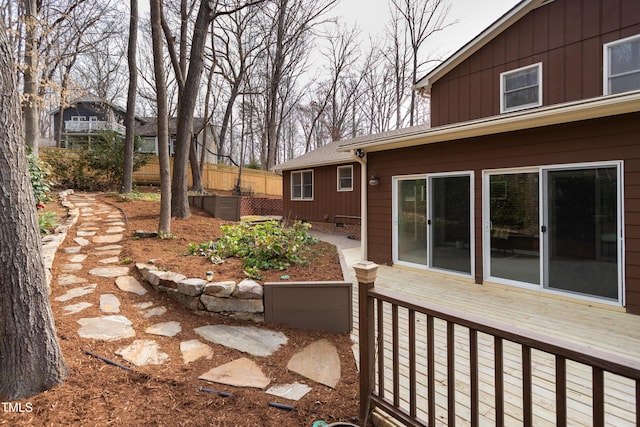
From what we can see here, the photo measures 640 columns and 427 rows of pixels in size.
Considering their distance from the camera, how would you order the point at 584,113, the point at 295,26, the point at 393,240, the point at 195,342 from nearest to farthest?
the point at 195,342 → the point at 584,113 → the point at 393,240 → the point at 295,26

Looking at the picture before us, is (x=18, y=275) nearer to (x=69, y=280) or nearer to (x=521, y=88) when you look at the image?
(x=69, y=280)

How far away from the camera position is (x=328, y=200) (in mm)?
11320

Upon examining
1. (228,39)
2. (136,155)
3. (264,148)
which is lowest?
(136,155)

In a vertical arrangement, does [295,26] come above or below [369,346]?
above

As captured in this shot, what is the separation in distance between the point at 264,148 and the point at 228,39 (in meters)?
8.38

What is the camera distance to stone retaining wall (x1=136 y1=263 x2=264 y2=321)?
3082 mm

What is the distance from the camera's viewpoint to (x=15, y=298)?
174 centimetres

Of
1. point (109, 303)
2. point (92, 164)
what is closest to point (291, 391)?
point (109, 303)

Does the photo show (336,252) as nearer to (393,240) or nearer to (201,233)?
(393,240)

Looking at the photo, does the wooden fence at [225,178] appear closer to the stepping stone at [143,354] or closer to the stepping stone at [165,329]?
the stepping stone at [165,329]

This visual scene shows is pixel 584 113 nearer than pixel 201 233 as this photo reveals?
Yes

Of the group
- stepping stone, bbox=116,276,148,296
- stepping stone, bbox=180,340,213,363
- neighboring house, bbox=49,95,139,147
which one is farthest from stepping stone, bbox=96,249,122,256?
neighboring house, bbox=49,95,139,147

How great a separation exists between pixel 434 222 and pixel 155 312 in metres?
4.39

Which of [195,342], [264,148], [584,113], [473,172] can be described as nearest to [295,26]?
[264,148]
